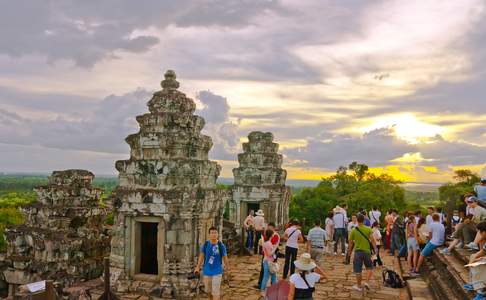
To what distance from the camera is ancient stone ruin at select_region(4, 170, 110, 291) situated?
11266 millimetres

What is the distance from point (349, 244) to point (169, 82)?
6.17m

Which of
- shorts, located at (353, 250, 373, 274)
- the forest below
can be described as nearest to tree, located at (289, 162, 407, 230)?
the forest below

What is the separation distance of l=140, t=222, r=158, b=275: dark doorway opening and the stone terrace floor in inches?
71.6

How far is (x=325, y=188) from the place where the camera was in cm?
4175

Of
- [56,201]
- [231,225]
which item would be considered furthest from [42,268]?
[231,225]

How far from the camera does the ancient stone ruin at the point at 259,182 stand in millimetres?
16891

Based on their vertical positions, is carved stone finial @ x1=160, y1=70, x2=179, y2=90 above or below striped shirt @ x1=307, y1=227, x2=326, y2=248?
above

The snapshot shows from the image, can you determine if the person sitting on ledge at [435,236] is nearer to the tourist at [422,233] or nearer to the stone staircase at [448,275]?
the stone staircase at [448,275]

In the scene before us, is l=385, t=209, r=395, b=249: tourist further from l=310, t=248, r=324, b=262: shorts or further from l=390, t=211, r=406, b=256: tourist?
l=310, t=248, r=324, b=262: shorts

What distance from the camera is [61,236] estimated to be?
1137 centimetres

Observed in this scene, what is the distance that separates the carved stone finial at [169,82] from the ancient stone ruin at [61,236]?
3.86 metres

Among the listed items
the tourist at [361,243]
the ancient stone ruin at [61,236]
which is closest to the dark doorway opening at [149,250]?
the ancient stone ruin at [61,236]

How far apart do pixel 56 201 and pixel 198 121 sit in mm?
4688

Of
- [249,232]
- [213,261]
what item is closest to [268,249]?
[213,261]
